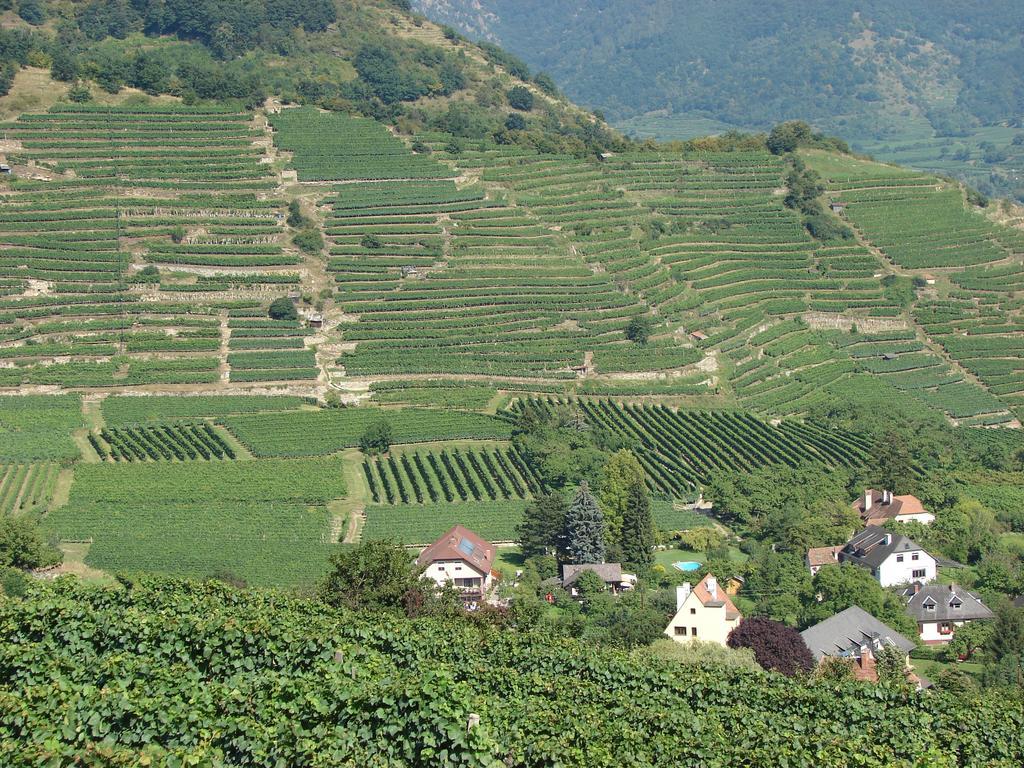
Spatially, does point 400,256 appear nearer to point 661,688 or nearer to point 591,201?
point 591,201

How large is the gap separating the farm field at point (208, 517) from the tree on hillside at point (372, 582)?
8.50 m

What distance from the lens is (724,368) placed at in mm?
69625

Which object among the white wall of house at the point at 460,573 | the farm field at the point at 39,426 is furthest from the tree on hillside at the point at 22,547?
the white wall of house at the point at 460,573

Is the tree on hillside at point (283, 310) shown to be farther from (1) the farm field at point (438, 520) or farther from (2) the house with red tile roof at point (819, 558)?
(2) the house with red tile roof at point (819, 558)

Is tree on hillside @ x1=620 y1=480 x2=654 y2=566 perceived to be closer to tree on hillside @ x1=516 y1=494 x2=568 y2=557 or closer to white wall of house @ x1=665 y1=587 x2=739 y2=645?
tree on hillside @ x1=516 y1=494 x2=568 y2=557

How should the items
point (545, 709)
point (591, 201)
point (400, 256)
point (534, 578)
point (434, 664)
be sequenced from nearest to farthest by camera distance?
point (545, 709)
point (434, 664)
point (534, 578)
point (400, 256)
point (591, 201)

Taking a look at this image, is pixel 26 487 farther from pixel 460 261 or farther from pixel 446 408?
pixel 460 261

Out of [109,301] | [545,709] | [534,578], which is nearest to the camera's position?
[545,709]

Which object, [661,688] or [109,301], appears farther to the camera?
[109,301]

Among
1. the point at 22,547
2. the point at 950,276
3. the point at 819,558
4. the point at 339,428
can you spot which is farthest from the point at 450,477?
the point at 950,276

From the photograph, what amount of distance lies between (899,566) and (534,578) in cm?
1271

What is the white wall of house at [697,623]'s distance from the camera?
41.0 meters

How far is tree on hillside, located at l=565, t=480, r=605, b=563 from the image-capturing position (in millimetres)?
49406

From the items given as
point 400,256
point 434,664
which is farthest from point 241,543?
point 400,256
